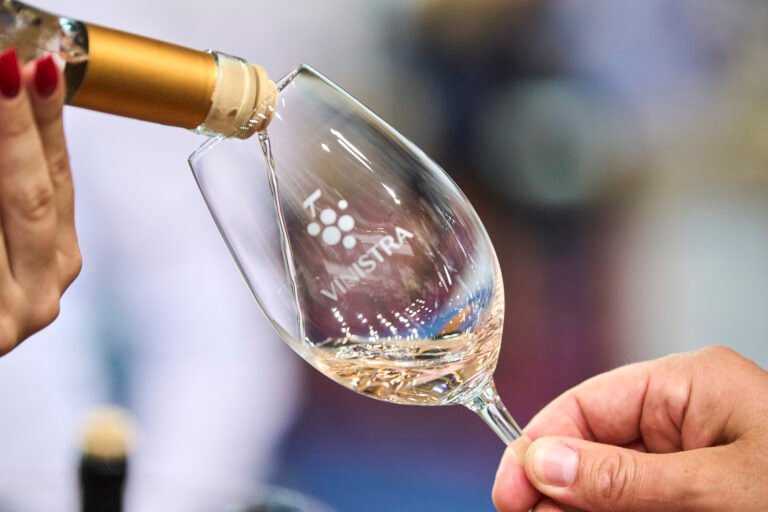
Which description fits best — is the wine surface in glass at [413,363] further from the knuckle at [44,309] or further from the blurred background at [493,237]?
the blurred background at [493,237]

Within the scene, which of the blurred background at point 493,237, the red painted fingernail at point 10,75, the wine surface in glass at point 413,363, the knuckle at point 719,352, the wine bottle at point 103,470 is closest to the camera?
the red painted fingernail at point 10,75

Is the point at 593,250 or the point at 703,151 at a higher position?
Result: the point at 703,151

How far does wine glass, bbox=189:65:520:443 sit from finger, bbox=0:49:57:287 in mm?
98

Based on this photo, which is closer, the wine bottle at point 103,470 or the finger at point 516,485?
the finger at point 516,485

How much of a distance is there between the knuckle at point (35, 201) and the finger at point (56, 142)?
0.01 meters

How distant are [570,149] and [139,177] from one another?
2.71 feet

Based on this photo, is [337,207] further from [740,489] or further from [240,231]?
[740,489]

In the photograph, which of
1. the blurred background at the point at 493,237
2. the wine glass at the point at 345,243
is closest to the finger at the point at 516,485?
the wine glass at the point at 345,243

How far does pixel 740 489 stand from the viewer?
1.99 feet

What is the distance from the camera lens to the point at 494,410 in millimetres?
612

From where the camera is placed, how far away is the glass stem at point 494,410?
1.99 feet

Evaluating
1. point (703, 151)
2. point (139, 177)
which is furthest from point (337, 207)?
point (703, 151)

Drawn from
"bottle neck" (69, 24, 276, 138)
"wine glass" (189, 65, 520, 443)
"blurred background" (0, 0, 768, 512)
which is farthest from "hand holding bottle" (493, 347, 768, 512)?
"blurred background" (0, 0, 768, 512)

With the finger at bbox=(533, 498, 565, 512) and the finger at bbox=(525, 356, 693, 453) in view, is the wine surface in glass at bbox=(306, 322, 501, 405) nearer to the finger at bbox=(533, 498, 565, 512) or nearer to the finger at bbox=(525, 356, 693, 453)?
the finger at bbox=(533, 498, 565, 512)
